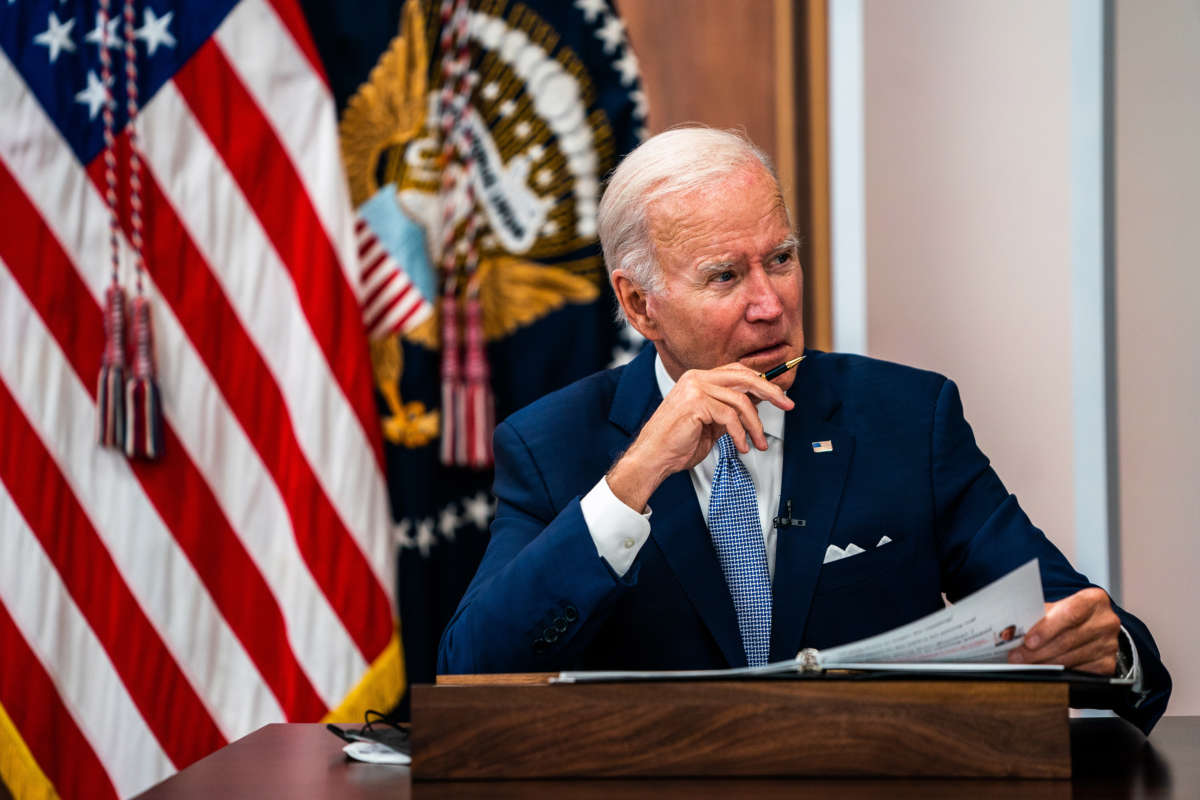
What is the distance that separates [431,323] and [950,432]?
1444 millimetres

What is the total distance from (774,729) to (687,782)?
10cm

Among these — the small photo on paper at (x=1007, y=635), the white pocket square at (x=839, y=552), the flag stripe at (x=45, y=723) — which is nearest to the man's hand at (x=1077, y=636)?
the small photo on paper at (x=1007, y=635)

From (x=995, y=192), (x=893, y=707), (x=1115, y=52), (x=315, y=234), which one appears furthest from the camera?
(x=315, y=234)

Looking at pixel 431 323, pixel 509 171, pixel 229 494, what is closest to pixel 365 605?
pixel 229 494

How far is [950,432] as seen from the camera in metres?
1.93

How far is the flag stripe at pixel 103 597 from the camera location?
2.82m

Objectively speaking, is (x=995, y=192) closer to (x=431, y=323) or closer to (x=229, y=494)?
(x=431, y=323)

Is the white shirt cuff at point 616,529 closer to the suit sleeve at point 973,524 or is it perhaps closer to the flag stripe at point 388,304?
the suit sleeve at point 973,524

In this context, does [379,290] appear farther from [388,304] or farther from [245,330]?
[245,330]

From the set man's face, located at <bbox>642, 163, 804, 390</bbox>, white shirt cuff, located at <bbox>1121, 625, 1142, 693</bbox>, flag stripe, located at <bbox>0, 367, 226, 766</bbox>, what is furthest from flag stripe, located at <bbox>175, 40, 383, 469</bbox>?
white shirt cuff, located at <bbox>1121, 625, 1142, 693</bbox>

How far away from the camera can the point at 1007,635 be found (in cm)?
126

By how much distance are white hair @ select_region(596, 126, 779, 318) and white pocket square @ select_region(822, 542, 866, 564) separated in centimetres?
52

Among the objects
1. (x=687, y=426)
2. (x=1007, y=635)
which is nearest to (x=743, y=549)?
(x=687, y=426)

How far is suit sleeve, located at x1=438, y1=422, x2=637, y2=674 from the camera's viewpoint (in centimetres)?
156
